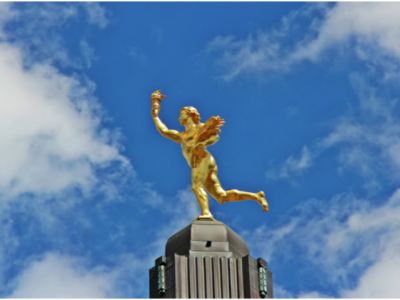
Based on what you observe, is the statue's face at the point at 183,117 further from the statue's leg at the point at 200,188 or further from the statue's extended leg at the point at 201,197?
the statue's extended leg at the point at 201,197

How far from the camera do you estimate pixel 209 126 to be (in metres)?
85.3

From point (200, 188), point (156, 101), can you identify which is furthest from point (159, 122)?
point (200, 188)

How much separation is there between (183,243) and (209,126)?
15.1 ft

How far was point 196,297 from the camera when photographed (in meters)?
82.4

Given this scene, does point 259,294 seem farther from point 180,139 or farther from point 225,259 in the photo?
point 180,139

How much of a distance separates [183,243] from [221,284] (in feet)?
7.89

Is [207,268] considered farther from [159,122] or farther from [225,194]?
[159,122]

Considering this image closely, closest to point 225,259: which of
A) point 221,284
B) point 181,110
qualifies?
point 221,284

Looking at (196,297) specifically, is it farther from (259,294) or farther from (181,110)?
(181,110)

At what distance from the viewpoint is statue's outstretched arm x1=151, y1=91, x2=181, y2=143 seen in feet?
285

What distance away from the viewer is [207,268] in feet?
273

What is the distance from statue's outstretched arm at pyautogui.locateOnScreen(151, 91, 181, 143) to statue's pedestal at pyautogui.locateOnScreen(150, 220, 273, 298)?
3.95 m

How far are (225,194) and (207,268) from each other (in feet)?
12.6

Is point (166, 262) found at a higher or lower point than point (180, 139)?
lower
